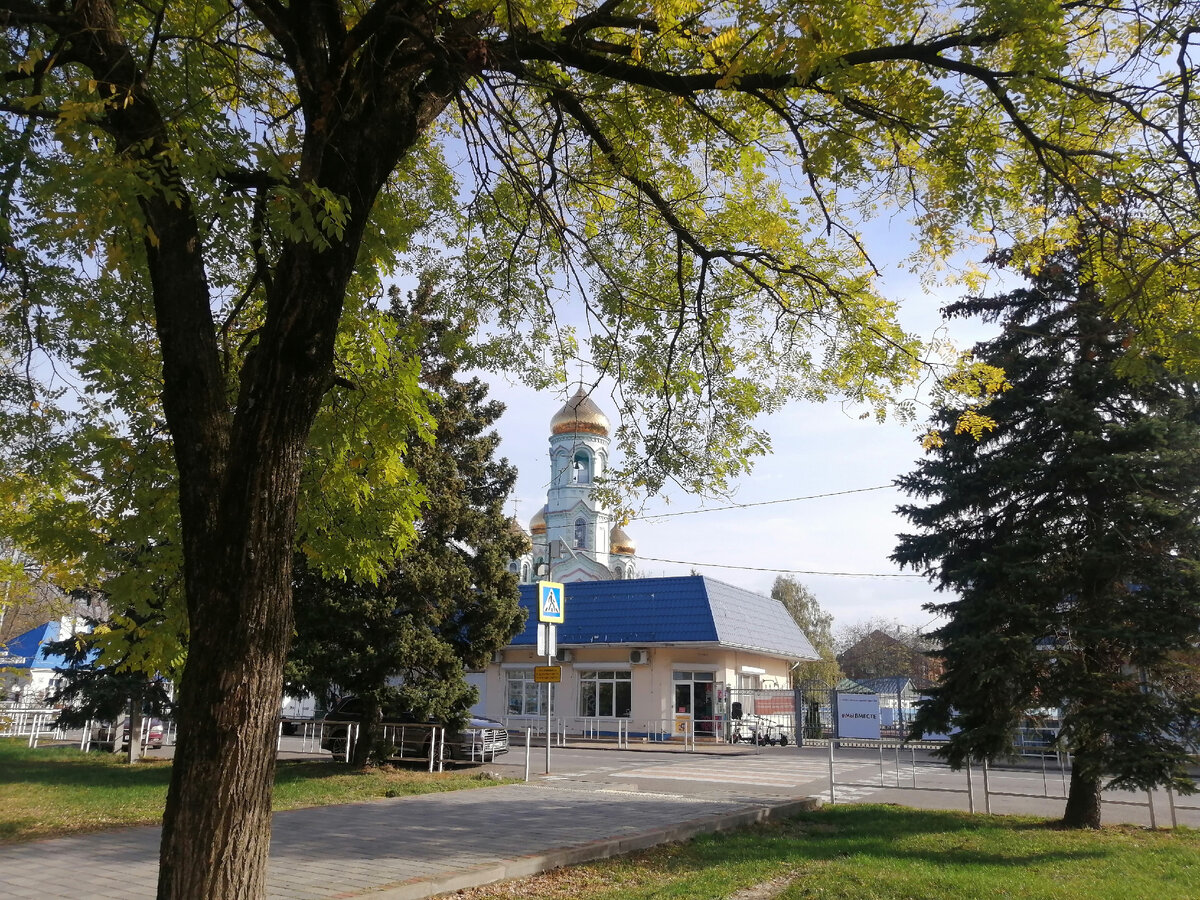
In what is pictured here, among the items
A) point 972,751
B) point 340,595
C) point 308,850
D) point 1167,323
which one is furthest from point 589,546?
point 1167,323

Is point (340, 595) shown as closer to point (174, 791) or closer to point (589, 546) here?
point (174, 791)

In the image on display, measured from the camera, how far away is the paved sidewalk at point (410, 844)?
24.5 ft

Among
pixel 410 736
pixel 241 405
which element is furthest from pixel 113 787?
pixel 241 405

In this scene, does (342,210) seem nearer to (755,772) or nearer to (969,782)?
(969,782)

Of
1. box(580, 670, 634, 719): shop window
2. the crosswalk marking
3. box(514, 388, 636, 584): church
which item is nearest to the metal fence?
the crosswalk marking

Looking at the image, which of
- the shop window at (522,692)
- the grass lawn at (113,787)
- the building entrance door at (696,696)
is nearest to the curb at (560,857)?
the grass lawn at (113,787)

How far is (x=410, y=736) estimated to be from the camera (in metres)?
20.3

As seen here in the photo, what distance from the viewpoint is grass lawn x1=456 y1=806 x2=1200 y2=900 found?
25.3 ft

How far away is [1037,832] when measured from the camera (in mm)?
12086

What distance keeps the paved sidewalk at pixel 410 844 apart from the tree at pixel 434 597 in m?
4.68

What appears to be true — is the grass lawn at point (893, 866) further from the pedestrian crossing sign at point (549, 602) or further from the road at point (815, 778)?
the pedestrian crossing sign at point (549, 602)

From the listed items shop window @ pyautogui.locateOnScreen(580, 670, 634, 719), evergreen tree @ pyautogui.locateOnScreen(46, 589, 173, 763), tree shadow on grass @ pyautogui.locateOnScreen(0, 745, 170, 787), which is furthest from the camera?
shop window @ pyautogui.locateOnScreen(580, 670, 634, 719)

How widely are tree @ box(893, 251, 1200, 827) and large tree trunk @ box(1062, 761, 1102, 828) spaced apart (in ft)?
0.07

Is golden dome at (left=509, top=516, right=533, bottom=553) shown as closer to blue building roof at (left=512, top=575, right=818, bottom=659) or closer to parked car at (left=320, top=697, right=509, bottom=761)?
parked car at (left=320, top=697, right=509, bottom=761)
